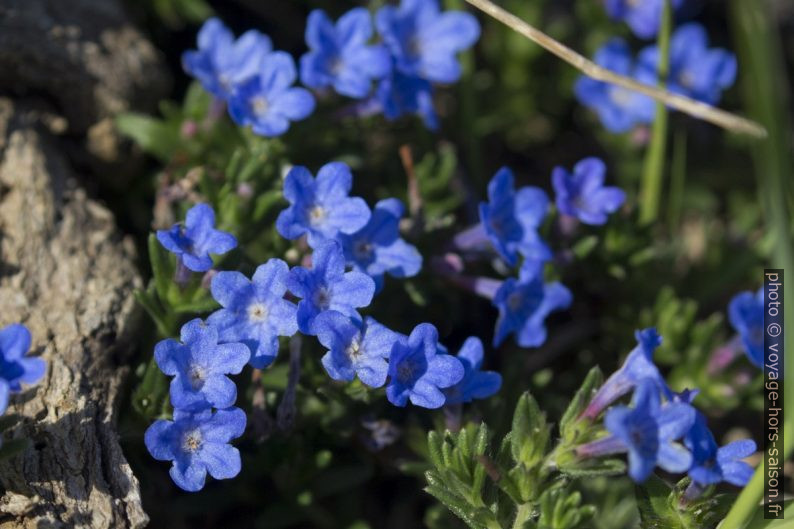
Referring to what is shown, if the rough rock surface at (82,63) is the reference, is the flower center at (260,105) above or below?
above

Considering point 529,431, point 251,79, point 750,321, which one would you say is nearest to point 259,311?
point 529,431

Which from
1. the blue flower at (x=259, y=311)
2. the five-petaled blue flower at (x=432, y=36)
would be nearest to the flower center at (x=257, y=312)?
the blue flower at (x=259, y=311)

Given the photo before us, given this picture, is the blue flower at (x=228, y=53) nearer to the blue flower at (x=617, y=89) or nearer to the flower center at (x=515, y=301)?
the flower center at (x=515, y=301)

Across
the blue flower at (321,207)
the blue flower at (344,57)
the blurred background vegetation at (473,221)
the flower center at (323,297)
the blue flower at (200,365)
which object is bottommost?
the blurred background vegetation at (473,221)

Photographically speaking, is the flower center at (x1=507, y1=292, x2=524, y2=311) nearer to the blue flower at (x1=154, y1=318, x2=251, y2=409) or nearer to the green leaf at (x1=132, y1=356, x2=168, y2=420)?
the blue flower at (x1=154, y1=318, x2=251, y2=409)

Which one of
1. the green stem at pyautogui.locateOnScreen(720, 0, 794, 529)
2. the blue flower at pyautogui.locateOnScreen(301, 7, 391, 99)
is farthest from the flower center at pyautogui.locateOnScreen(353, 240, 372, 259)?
the green stem at pyautogui.locateOnScreen(720, 0, 794, 529)

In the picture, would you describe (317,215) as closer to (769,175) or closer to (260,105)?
(260,105)

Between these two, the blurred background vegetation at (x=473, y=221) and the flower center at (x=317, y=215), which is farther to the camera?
the blurred background vegetation at (x=473, y=221)
